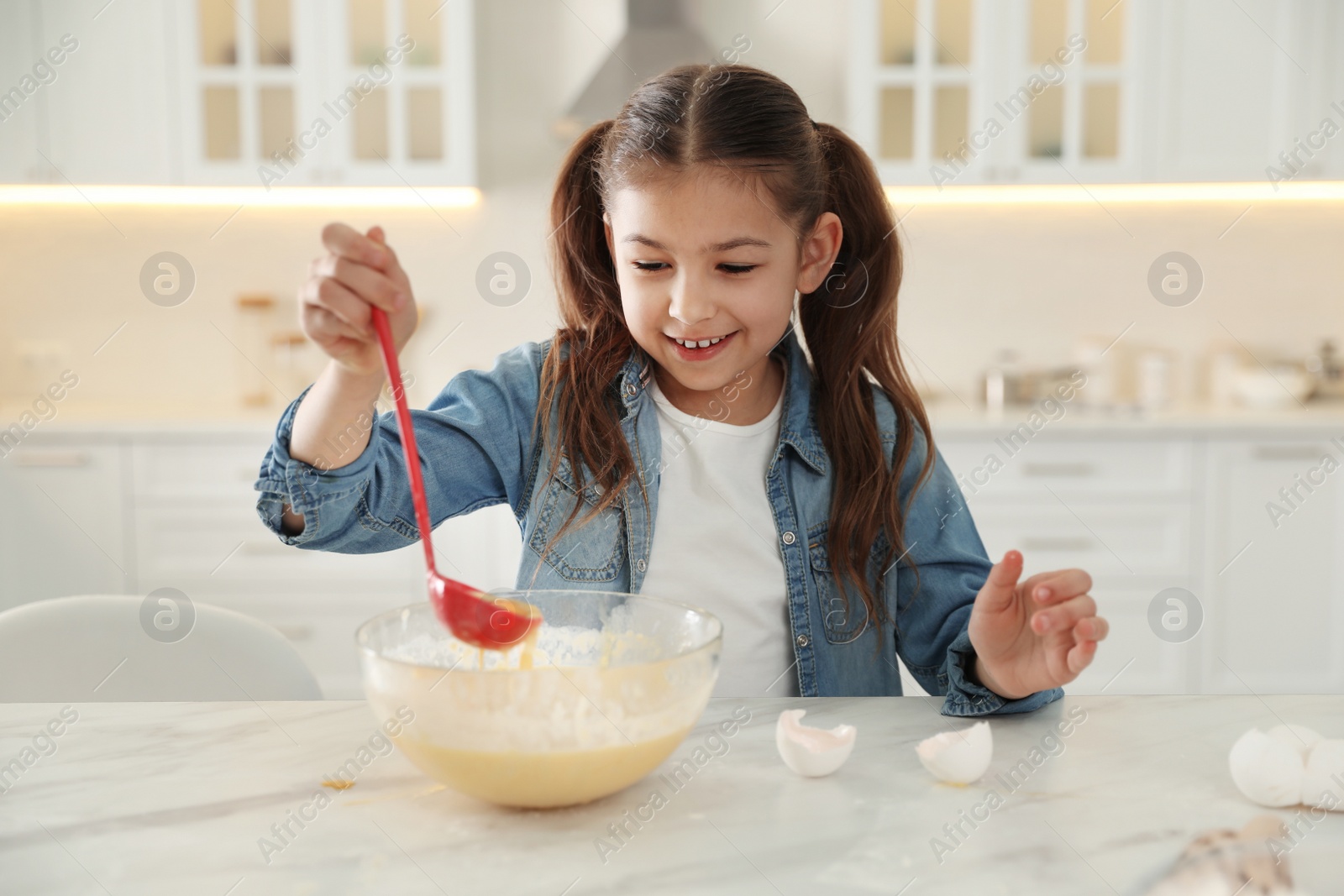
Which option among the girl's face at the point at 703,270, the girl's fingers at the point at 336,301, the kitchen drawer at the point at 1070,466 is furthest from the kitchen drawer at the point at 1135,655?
the girl's fingers at the point at 336,301

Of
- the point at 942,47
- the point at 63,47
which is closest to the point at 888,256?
the point at 942,47

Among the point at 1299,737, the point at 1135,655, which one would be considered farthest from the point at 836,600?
the point at 1135,655

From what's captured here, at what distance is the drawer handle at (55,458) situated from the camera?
2.54m

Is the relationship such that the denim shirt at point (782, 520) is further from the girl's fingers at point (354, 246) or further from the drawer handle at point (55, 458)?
the drawer handle at point (55, 458)

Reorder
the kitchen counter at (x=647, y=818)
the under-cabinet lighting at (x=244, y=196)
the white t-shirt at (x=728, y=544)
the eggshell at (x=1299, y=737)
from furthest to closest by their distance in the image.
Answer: the under-cabinet lighting at (x=244, y=196)
the white t-shirt at (x=728, y=544)
the eggshell at (x=1299, y=737)
the kitchen counter at (x=647, y=818)

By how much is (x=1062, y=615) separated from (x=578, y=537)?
0.52m

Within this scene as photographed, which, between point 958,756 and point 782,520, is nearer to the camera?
point 958,756

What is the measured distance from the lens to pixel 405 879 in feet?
1.87

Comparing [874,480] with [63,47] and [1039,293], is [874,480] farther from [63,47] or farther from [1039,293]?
[63,47]

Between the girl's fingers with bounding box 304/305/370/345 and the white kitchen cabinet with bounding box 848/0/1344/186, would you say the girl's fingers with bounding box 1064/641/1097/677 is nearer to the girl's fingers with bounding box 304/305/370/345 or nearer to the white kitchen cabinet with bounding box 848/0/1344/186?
the girl's fingers with bounding box 304/305/370/345

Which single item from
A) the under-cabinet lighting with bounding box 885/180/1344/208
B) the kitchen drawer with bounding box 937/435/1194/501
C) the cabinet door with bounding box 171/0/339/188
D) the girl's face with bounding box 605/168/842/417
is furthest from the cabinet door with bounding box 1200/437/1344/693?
the cabinet door with bounding box 171/0/339/188

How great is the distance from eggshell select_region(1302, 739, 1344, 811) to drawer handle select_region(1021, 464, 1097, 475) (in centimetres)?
192

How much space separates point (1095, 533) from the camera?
2.55 meters

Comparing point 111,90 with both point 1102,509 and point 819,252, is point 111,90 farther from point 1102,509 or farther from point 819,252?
Answer: point 1102,509
